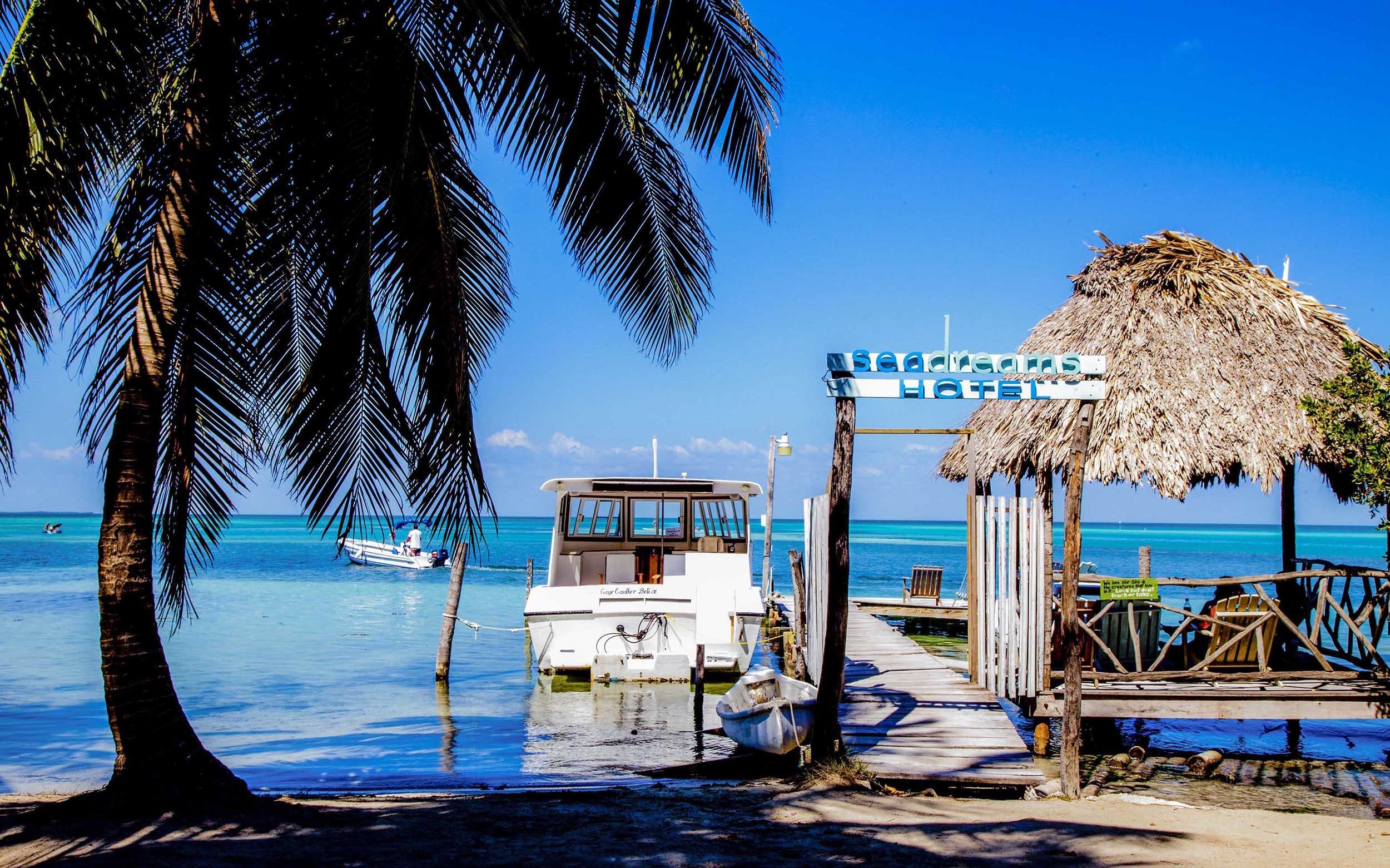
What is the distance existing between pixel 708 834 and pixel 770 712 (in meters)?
2.44

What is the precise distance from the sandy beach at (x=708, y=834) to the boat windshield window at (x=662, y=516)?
9.19m

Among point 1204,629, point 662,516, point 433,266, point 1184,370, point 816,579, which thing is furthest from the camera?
point 662,516

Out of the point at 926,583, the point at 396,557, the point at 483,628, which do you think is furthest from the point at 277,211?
the point at 396,557

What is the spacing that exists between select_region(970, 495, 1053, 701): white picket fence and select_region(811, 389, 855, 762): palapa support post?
5.19 feet

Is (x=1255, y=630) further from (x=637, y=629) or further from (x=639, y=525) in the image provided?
(x=639, y=525)

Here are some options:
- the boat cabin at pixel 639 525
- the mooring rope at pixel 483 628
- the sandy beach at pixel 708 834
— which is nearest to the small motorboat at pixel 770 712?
the sandy beach at pixel 708 834

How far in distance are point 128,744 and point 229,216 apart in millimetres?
3051

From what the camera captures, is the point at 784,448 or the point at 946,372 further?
the point at 784,448

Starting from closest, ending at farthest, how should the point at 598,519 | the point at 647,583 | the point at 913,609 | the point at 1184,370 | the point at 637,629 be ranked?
the point at 1184,370 → the point at 637,629 → the point at 647,583 → the point at 598,519 → the point at 913,609

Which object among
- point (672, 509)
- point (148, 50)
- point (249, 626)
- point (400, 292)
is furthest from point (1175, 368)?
point (249, 626)

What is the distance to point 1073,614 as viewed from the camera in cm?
781

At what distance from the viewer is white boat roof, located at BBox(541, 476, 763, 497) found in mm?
15758

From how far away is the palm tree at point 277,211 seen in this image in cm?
529

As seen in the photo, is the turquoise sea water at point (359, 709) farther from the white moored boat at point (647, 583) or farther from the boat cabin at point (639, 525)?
the boat cabin at point (639, 525)
